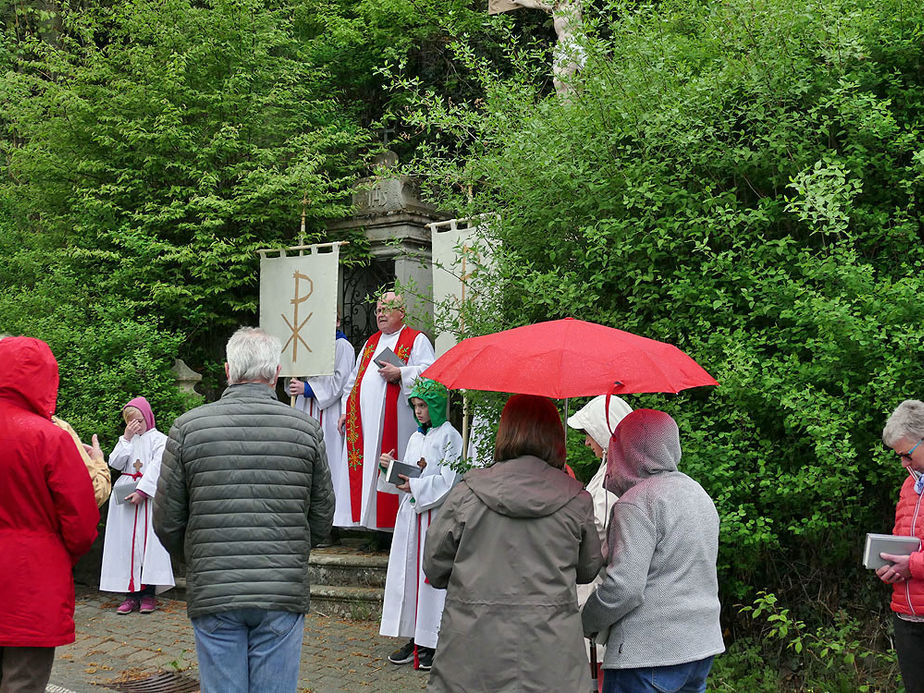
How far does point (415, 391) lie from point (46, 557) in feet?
10.4

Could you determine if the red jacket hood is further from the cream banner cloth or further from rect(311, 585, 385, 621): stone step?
the cream banner cloth

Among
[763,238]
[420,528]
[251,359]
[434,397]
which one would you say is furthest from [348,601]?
[763,238]

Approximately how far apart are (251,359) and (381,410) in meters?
4.72

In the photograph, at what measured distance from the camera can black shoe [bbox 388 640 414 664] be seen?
6539 millimetres

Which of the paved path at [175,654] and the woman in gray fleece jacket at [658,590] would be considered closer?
the woman in gray fleece jacket at [658,590]

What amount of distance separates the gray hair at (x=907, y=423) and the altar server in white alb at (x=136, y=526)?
241 inches

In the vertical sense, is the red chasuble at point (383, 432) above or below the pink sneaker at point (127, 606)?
above

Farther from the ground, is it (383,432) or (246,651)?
(383,432)

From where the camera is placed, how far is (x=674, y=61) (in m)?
5.47

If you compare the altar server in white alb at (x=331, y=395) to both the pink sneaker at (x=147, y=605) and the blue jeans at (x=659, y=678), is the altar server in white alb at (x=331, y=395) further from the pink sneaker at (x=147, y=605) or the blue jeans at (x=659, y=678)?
the blue jeans at (x=659, y=678)

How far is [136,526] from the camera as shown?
27.2 ft

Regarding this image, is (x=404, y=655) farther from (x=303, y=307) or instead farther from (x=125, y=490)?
(x=303, y=307)

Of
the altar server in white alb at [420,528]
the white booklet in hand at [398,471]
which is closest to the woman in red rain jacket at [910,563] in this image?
the altar server in white alb at [420,528]

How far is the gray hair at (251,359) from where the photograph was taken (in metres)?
3.79
